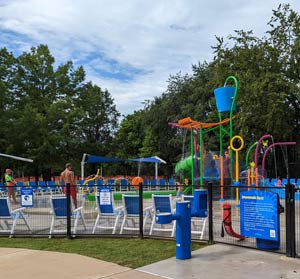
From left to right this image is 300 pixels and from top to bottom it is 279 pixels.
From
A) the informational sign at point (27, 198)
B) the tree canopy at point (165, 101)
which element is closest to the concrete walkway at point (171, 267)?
the informational sign at point (27, 198)

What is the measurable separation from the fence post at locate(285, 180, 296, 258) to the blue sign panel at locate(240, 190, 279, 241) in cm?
20

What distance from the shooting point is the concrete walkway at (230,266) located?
630cm

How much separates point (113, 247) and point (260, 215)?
118 inches

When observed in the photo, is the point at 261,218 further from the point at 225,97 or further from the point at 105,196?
the point at 225,97

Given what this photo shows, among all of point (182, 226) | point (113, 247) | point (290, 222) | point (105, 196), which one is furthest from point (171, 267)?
point (105, 196)

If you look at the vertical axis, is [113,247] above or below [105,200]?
below

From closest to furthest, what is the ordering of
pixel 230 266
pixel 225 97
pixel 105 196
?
pixel 230 266 → pixel 105 196 → pixel 225 97

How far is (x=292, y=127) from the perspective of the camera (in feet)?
102

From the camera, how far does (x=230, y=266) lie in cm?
680

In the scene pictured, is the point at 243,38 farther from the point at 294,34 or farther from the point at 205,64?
the point at 205,64

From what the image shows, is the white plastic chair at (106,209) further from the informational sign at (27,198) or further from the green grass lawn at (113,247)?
the informational sign at (27,198)

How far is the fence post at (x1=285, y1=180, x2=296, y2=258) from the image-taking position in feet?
23.9

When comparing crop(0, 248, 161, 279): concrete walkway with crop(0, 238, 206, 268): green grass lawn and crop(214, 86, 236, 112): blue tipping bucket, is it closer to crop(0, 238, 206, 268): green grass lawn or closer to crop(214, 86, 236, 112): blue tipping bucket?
crop(0, 238, 206, 268): green grass lawn

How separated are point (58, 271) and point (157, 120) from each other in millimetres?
40733
